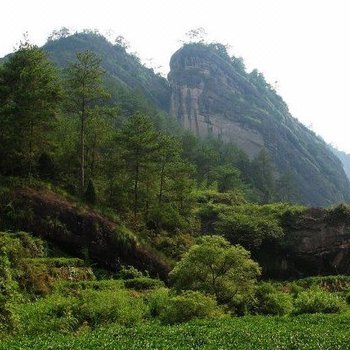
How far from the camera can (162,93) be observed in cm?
14912

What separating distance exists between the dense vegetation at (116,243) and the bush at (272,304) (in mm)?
78

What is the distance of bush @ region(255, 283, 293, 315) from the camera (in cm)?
2925

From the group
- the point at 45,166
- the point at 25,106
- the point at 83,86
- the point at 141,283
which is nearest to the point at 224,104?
the point at 83,86

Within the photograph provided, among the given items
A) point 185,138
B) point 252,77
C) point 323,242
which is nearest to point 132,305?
point 323,242

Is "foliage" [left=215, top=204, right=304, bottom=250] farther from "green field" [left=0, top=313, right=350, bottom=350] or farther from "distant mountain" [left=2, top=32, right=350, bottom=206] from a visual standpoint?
"distant mountain" [left=2, top=32, right=350, bottom=206]

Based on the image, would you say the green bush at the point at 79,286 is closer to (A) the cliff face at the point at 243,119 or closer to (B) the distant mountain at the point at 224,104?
(B) the distant mountain at the point at 224,104

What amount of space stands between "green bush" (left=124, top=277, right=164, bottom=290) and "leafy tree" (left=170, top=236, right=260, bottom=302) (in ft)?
17.6

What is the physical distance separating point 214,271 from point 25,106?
18.9 metres

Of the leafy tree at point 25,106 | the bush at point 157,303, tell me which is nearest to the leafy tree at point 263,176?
the leafy tree at point 25,106

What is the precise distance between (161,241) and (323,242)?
55.7ft

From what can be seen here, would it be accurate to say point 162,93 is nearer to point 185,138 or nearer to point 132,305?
point 185,138

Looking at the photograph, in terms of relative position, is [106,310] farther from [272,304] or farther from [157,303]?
[272,304]

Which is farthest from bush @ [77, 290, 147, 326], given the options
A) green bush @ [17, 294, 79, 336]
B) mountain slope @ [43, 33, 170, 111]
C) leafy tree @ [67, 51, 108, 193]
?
mountain slope @ [43, 33, 170, 111]

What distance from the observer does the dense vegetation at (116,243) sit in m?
20.9
